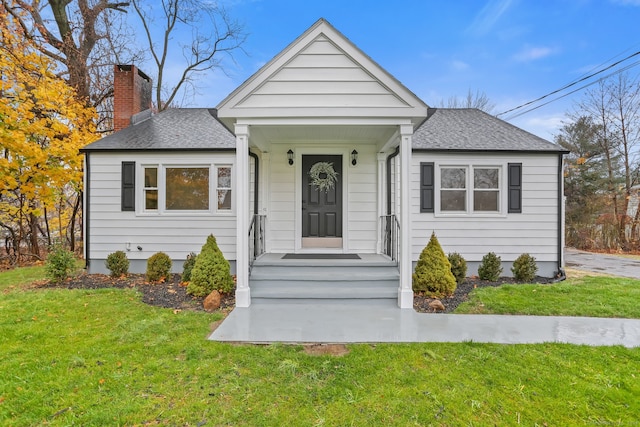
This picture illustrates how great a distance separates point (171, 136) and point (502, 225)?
813 cm

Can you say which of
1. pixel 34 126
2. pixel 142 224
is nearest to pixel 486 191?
pixel 142 224

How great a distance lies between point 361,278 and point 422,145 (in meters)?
3.59

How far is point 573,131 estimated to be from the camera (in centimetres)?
1714

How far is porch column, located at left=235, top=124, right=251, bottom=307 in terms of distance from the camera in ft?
15.8

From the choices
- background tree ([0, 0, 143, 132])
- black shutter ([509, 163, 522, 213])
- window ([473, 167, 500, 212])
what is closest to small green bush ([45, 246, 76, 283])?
background tree ([0, 0, 143, 132])

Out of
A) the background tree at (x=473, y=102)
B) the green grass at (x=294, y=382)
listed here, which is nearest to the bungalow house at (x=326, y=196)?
the green grass at (x=294, y=382)

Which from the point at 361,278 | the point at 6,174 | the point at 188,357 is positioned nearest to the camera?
the point at 188,357

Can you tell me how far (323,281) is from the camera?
17.3 ft

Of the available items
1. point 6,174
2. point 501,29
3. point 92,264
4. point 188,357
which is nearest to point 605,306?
point 188,357

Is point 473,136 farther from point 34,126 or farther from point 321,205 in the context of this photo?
point 34,126

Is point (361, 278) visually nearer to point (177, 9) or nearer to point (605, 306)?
point (605, 306)

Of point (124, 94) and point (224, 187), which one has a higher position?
point (124, 94)

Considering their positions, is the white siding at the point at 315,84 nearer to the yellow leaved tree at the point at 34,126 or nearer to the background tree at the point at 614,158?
the yellow leaved tree at the point at 34,126

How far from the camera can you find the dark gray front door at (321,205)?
7043 millimetres
